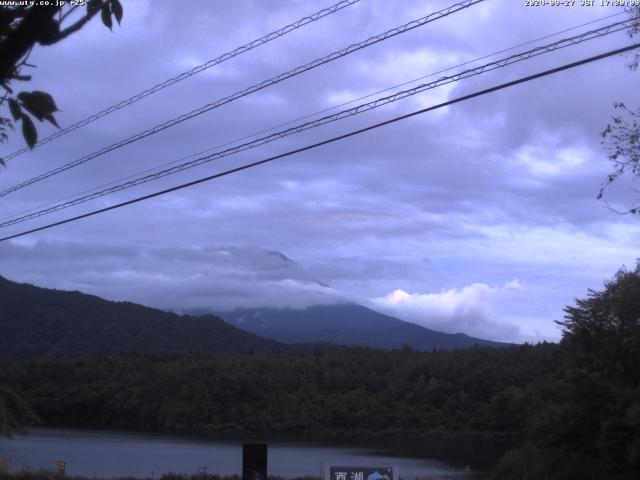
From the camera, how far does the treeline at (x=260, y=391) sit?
6369 cm

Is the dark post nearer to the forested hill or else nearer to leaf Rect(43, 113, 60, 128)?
leaf Rect(43, 113, 60, 128)

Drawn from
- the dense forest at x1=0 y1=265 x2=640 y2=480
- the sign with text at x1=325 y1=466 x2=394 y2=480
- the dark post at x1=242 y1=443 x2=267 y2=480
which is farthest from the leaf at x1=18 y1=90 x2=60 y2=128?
the dense forest at x1=0 y1=265 x2=640 y2=480

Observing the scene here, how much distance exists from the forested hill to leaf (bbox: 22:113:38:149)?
92447 millimetres

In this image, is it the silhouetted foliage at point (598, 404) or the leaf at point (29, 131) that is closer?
the leaf at point (29, 131)

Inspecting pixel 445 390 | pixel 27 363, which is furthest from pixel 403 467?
pixel 27 363

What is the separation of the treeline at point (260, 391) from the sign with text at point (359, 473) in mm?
47273

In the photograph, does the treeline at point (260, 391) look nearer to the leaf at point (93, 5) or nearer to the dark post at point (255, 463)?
the dark post at point (255, 463)

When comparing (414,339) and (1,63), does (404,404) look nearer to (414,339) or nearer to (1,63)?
(1,63)

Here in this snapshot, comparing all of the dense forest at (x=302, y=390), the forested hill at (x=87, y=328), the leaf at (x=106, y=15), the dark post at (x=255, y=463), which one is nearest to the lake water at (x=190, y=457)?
the dense forest at (x=302, y=390)

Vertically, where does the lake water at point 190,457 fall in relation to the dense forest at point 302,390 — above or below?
below

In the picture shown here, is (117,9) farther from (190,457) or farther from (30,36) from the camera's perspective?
(190,457)

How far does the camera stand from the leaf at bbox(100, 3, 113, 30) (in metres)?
4.01

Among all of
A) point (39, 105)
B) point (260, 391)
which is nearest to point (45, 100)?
point (39, 105)

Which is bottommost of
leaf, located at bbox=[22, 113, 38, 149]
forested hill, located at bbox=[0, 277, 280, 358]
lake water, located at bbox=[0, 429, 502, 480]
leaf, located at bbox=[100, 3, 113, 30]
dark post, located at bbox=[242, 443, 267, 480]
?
lake water, located at bbox=[0, 429, 502, 480]
